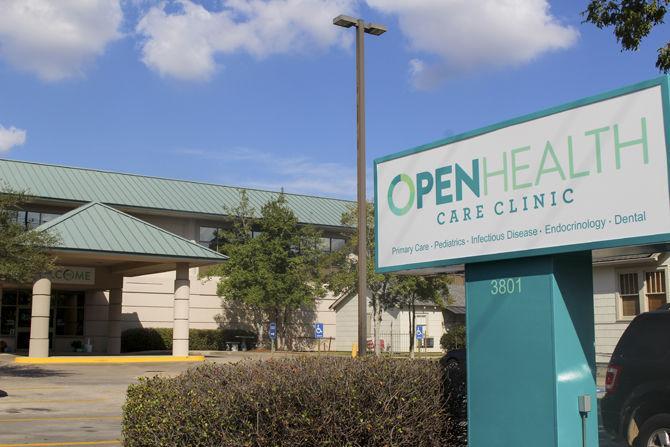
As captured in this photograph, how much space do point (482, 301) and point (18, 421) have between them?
1082 cm

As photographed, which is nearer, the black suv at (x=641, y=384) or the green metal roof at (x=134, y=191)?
the black suv at (x=641, y=384)

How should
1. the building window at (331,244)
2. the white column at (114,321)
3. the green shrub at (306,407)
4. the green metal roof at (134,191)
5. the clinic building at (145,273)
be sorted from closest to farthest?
the green shrub at (306,407), the clinic building at (145,273), the white column at (114,321), the green metal roof at (134,191), the building window at (331,244)

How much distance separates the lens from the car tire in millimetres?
8070

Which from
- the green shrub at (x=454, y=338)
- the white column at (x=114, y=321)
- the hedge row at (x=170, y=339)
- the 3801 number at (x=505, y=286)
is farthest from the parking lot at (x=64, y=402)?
the green shrub at (x=454, y=338)

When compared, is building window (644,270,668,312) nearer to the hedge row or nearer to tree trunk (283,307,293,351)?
the hedge row

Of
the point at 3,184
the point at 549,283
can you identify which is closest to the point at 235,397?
the point at 549,283

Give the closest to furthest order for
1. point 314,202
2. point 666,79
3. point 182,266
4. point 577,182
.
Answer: point 666,79 < point 577,182 < point 182,266 < point 314,202

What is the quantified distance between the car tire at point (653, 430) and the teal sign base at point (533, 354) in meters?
1.67

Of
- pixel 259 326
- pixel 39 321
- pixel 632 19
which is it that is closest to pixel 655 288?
pixel 632 19

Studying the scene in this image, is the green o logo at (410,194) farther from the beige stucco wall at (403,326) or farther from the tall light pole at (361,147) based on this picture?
the beige stucco wall at (403,326)

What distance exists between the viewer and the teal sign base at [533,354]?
680 cm

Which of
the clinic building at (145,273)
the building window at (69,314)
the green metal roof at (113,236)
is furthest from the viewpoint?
the building window at (69,314)

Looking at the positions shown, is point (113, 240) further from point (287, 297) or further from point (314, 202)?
point (314, 202)

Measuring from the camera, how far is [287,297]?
1891 inches
